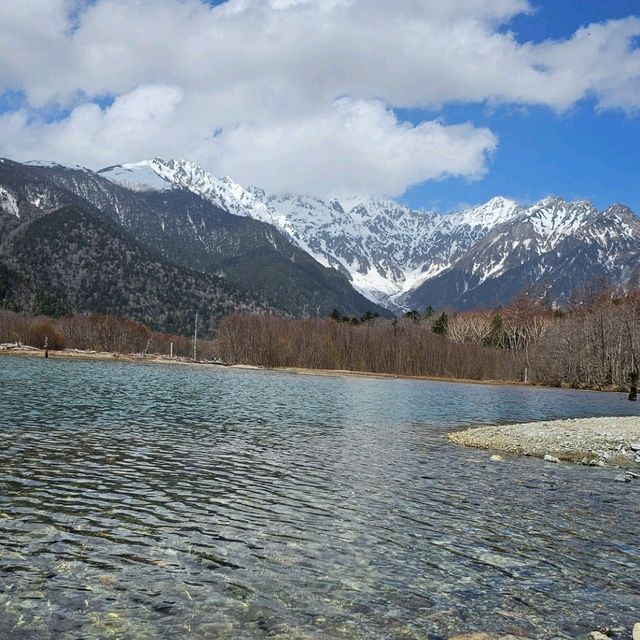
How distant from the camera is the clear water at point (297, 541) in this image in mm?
10203

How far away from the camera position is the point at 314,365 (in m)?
161

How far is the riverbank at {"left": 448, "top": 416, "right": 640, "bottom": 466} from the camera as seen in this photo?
29688 mm

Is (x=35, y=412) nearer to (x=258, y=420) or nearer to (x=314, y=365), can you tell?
(x=258, y=420)

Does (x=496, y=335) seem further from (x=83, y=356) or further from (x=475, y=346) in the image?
(x=83, y=356)

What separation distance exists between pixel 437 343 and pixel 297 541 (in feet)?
489

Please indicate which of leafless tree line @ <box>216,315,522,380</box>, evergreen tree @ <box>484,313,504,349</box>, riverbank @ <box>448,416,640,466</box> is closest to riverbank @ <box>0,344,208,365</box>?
leafless tree line @ <box>216,315,522,380</box>

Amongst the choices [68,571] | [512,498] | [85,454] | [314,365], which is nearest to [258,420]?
[85,454]

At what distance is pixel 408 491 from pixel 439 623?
1018 centimetres

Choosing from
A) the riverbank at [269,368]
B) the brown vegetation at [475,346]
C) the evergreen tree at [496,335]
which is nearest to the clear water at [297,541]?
the brown vegetation at [475,346]

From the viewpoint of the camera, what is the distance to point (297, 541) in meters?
14.4

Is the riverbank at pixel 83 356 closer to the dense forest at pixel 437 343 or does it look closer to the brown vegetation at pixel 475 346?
the dense forest at pixel 437 343

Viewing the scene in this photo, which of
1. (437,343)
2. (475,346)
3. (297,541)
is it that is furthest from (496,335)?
(297,541)

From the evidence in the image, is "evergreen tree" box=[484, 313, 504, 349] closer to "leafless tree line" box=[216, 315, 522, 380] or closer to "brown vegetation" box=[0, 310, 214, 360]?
"leafless tree line" box=[216, 315, 522, 380]

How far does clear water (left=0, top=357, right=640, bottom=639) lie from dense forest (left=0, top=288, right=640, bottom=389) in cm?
10814
